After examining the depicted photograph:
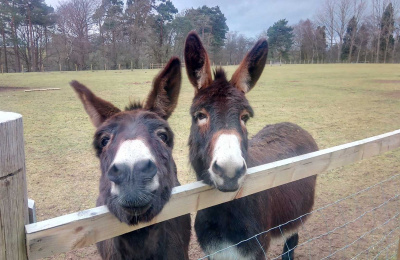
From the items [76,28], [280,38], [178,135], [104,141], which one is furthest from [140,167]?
[280,38]

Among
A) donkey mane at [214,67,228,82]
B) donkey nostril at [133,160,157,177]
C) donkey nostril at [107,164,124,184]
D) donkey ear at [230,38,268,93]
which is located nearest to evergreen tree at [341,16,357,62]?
donkey ear at [230,38,268,93]

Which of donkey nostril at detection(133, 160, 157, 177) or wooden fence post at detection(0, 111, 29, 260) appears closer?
wooden fence post at detection(0, 111, 29, 260)

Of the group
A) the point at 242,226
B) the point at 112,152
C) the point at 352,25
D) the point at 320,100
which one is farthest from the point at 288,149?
the point at 352,25

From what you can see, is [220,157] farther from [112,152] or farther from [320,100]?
[320,100]

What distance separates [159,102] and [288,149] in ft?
6.90

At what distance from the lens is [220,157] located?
6.48 feet

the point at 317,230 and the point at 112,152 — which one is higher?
the point at 112,152

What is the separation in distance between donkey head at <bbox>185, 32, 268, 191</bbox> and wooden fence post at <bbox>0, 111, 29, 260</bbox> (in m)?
1.14

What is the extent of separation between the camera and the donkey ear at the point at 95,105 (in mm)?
2396

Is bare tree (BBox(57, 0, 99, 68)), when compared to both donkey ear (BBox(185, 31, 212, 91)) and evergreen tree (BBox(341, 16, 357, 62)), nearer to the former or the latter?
donkey ear (BBox(185, 31, 212, 91))

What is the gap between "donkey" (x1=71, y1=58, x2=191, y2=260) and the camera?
1.51 metres

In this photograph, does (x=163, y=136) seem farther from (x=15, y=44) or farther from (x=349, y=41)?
(x=349, y=41)

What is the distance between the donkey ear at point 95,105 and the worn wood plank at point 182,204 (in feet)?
3.49

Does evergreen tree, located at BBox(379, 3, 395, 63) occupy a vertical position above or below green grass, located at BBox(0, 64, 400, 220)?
above
